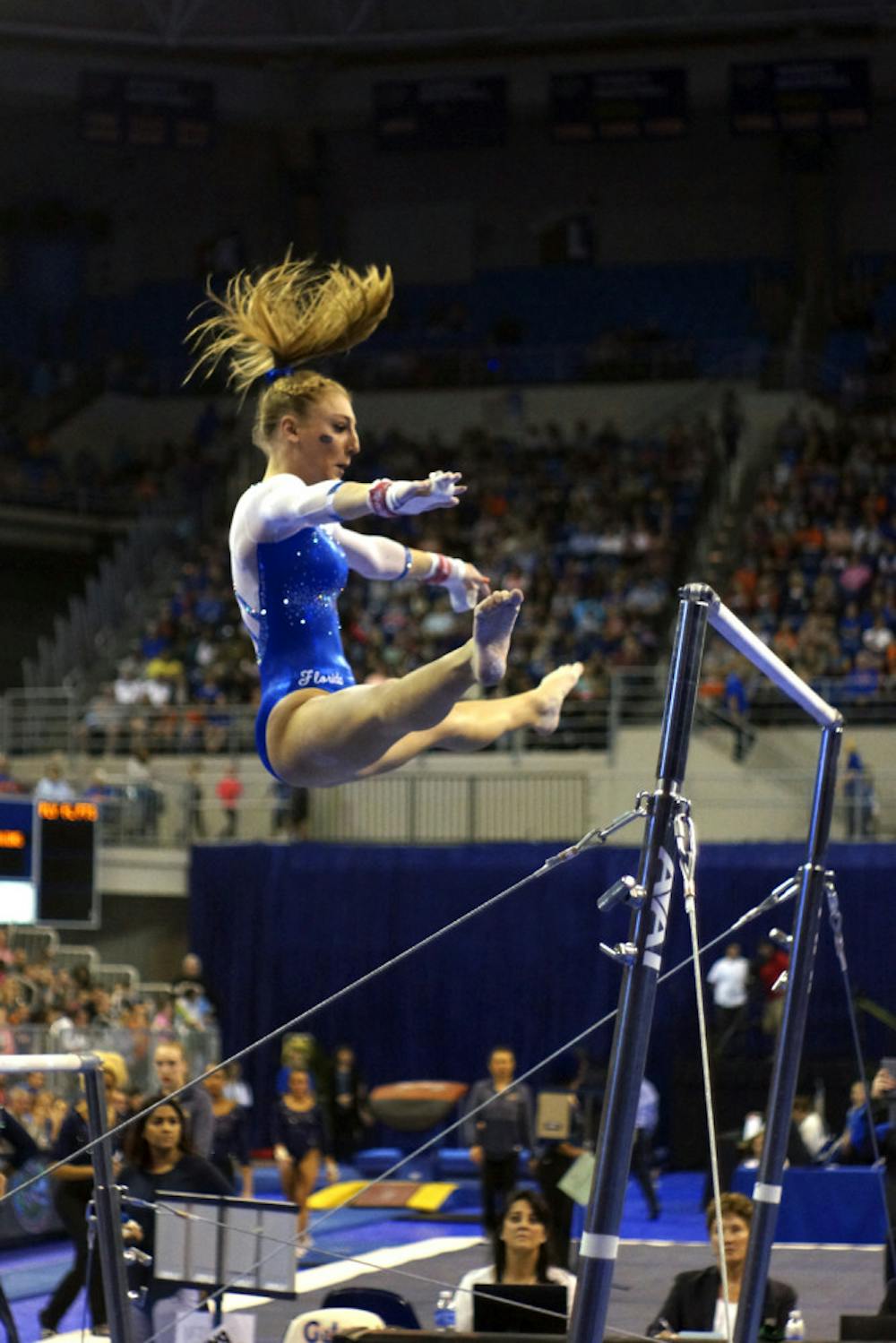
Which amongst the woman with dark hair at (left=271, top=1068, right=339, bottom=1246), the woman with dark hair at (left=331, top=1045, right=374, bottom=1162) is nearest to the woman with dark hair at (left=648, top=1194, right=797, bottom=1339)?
the woman with dark hair at (left=271, top=1068, right=339, bottom=1246)

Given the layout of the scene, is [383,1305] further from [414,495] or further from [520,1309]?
[414,495]

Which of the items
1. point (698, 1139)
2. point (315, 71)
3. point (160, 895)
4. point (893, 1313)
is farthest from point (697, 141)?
point (893, 1313)

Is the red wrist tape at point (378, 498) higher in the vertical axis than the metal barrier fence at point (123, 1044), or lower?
higher

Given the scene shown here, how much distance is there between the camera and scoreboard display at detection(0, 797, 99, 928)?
11.6m

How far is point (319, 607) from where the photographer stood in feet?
14.8

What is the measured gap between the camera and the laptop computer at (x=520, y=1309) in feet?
18.6

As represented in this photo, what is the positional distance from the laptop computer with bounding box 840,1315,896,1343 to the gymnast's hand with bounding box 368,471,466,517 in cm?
312

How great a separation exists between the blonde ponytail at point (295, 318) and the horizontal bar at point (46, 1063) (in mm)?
1691

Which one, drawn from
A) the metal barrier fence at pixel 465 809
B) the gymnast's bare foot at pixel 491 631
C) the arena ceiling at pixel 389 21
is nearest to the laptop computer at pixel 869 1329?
the gymnast's bare foot at pixel 491 631

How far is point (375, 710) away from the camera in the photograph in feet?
13.2

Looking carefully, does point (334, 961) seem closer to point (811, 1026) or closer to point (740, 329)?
point (811, 1026)

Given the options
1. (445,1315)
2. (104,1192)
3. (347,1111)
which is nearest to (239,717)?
(347,1111)

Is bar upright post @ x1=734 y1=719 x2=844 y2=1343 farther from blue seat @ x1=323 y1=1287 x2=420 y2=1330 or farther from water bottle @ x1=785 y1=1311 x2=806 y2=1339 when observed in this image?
water bottle @ x1=785 y1=1311 x2=806 y2=1339

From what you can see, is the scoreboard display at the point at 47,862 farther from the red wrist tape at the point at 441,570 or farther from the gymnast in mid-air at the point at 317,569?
the red wrist tape at the point at 441,570
